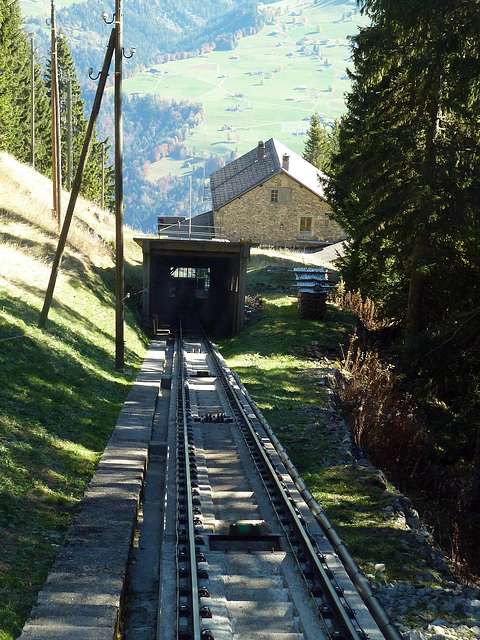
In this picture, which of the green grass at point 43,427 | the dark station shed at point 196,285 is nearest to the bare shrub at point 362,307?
the dark station shed at point 196,285

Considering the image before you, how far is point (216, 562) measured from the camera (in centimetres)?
877

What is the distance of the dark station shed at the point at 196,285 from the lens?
3231cm

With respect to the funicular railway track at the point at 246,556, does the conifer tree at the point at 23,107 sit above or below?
above

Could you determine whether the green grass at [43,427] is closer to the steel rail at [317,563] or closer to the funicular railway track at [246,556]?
the funicular railway track at [246,556]

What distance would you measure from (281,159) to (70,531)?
55912mm

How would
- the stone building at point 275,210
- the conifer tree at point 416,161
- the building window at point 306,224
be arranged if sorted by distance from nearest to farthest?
the conifer tree at point 416,161
the stone building at point 275,210
the building window at point 306,224

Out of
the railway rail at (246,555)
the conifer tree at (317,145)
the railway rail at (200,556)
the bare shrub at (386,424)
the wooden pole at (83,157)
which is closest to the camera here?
the railway rail at (200,556)

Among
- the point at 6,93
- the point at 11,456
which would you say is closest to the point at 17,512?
the point at 11,456

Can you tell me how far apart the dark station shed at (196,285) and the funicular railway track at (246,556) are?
59.4ft

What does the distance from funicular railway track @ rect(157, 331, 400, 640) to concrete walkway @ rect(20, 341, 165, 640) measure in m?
0.55

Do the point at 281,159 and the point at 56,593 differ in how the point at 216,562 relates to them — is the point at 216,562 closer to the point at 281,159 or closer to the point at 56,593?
the point at 56,593

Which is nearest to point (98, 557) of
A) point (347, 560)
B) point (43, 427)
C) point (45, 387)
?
point (347, 560)

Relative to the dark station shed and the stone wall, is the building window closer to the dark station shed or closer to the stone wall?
the stone wall

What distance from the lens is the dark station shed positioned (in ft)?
106
